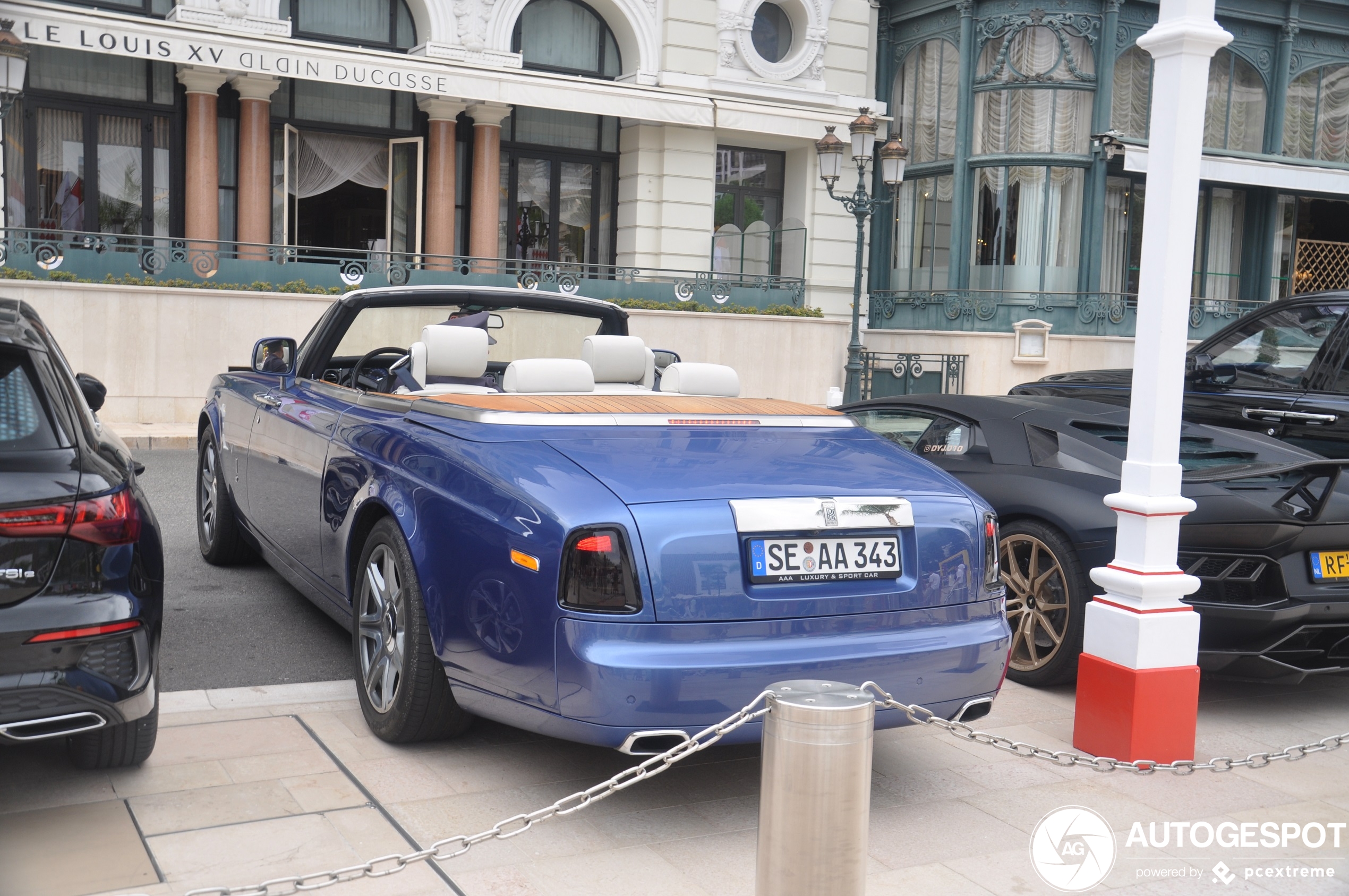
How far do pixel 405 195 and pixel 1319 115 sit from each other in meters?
17.5

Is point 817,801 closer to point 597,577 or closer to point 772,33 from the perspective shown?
point 597,577

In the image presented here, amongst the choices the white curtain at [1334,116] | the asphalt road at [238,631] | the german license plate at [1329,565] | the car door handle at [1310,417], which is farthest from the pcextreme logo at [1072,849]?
the white curtain at [1334,116]

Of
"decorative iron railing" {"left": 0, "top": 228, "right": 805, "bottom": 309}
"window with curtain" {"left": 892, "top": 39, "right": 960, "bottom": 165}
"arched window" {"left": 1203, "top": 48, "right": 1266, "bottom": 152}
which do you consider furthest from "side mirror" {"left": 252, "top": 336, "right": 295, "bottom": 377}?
"arched window" {"left": 1203, "top": 48, "right": 1266, "bottom": 152}

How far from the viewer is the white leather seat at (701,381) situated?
16.5 ft

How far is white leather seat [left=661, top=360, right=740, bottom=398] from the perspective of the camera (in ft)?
16.5

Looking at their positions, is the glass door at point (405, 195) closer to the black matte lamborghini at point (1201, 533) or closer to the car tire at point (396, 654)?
the black matte lamborghini at point (1201, 533)

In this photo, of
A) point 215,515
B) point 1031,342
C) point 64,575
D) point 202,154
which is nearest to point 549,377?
point 64,575

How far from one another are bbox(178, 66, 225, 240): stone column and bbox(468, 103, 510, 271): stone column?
4202 mm

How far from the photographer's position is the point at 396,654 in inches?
160

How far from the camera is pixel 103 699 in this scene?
10.8 feet

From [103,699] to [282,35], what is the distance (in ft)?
57.6

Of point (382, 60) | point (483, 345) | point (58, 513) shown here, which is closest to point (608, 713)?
point (58, 513)

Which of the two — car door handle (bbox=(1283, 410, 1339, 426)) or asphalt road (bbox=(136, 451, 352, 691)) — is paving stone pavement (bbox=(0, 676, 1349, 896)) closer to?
asphalt road (bbox=(136, 451, 352, 691))

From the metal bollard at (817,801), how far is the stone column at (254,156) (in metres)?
18.2
